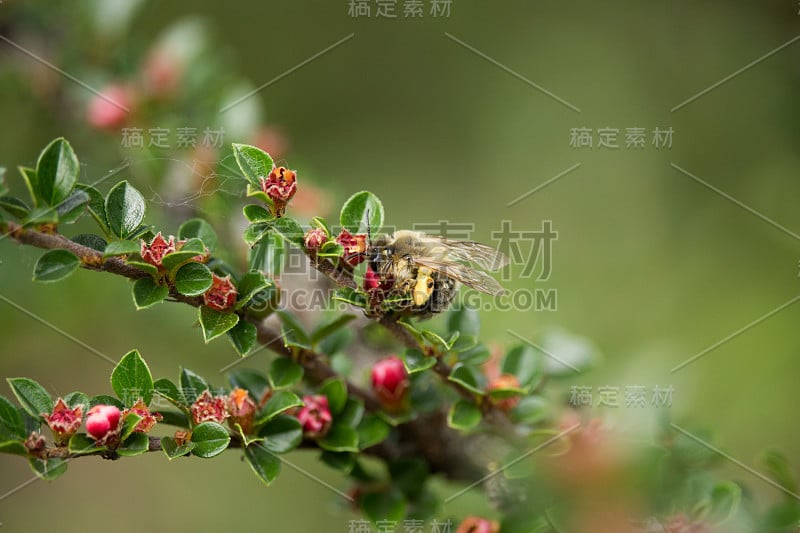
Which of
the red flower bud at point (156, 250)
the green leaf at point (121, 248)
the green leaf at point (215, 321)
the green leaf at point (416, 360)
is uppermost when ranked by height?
the green leaf at point (121, 248)

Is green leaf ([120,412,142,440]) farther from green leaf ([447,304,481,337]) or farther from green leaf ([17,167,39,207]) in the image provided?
green leaf ([447,304,481,337])

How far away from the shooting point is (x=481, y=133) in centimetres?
386

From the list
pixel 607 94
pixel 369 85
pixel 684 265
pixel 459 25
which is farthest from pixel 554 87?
pixel 684 265

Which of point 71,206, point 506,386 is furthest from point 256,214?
point 506,386

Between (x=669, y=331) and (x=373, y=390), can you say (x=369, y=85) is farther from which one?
(x=373, y=390)

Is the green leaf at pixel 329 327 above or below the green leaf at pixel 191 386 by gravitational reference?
above

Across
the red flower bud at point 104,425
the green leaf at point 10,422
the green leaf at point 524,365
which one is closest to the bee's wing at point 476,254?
the green leaf at point 524,365

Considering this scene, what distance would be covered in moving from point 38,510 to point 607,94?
3193 millimetres

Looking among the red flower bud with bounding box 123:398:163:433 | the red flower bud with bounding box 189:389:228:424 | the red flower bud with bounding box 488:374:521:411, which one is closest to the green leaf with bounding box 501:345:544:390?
the red flower bud with bounding box 488:374:521:411

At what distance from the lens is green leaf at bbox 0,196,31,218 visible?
3.29 feet

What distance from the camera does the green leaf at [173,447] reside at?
3.50 ft

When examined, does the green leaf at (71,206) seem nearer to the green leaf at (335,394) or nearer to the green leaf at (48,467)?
the green leaf at (48,467)

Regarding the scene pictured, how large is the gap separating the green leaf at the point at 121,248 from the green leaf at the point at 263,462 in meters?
0.38

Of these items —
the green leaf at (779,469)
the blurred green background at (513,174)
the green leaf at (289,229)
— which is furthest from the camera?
the blurred green background at (513,174)
